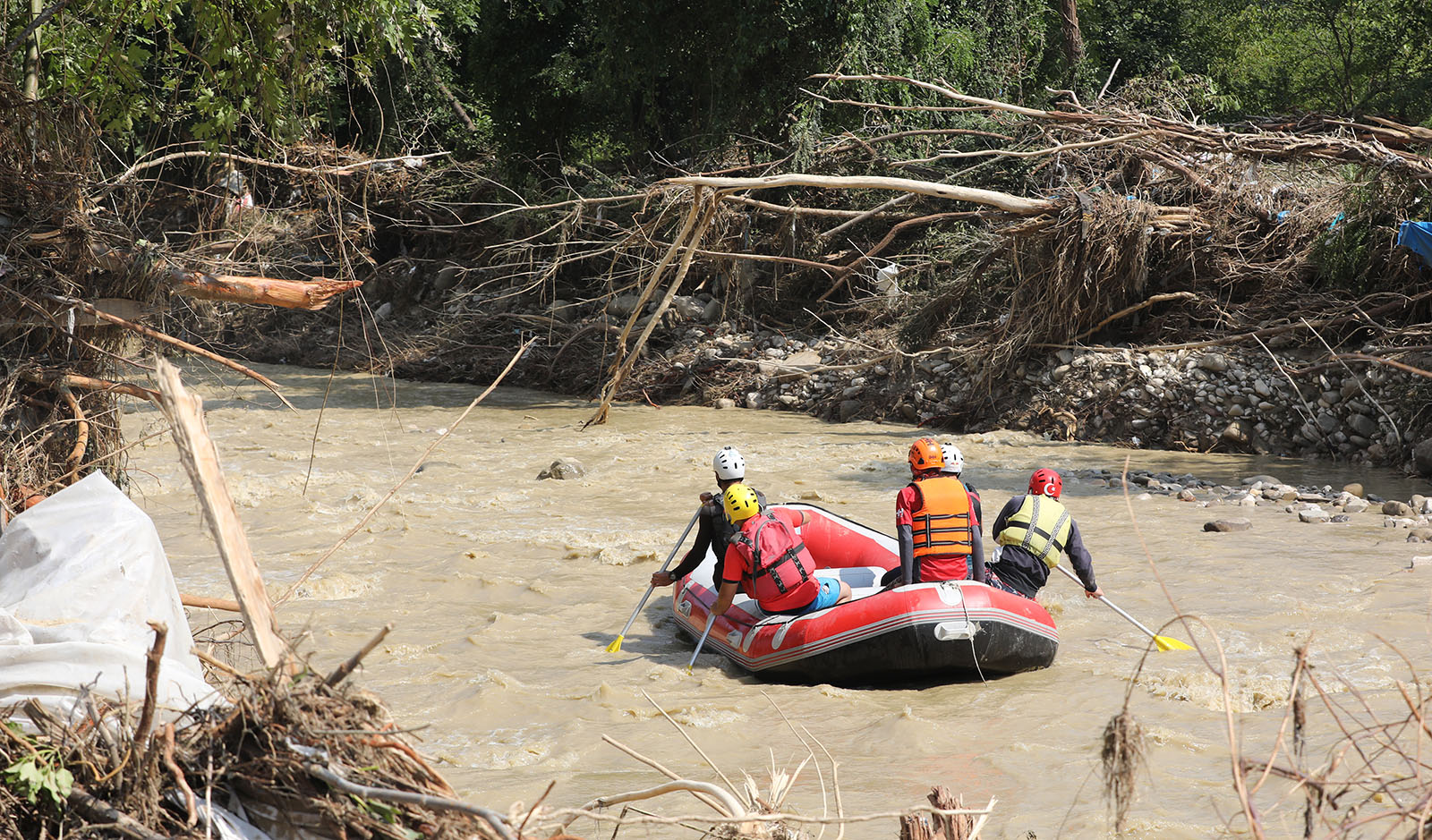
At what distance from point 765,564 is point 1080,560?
1.65 meters

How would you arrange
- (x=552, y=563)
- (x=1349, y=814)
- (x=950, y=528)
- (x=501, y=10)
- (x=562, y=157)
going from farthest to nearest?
(x=562, y=157) < (x=501, y=10) < (x=552, y=563) < (x=950, y=528) < (x=1349, y=814)

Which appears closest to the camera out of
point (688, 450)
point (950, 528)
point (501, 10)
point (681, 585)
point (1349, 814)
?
point (1349, 814)

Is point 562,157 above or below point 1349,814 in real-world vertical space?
above

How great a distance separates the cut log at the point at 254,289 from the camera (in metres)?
5.01

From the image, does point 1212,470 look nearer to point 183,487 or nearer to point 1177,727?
point 1177,727

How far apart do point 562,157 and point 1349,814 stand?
690 inches

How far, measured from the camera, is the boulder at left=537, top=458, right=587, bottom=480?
11227 millimetres

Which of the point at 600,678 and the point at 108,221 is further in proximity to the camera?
the point at 600,678

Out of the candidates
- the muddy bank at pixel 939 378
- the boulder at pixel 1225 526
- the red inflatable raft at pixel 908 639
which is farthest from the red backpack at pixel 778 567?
the boulder at pixel 1225 526

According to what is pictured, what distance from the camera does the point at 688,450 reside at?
12.5m

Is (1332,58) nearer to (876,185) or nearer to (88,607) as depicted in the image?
(876,185)

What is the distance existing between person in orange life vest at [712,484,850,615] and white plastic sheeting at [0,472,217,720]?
2927 mm

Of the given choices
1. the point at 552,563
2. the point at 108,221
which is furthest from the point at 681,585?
the point at 108,221

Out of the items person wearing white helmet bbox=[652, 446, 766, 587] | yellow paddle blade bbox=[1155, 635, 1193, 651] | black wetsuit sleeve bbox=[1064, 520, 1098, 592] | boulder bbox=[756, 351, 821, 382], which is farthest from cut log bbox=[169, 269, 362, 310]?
boulder bbox=[756, 351, 821, 382]
